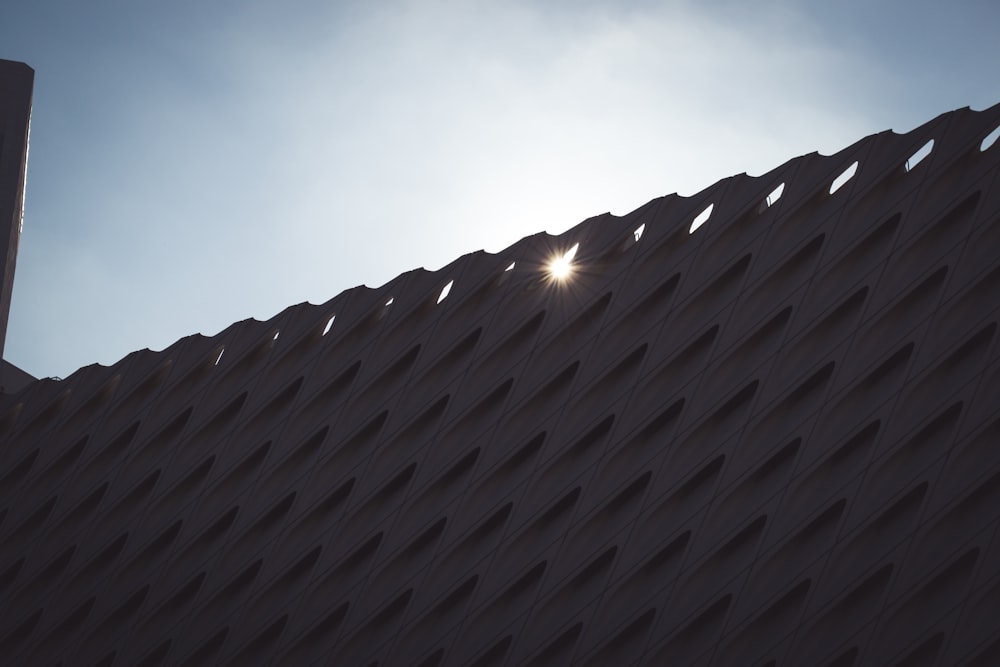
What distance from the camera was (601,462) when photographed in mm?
23688

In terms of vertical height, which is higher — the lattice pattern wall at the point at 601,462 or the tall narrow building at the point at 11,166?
the tall narrow building at the point at 11,166

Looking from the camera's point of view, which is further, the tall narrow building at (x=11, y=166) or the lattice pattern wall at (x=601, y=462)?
the tall narrow building at (x=11, y=166)

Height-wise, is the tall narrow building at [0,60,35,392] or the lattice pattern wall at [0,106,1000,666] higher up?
the tall narrow building at [0,60,35,392]

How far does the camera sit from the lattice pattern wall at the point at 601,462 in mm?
21250

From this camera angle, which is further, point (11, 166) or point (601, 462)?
point (11, 166)

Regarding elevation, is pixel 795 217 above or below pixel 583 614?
above

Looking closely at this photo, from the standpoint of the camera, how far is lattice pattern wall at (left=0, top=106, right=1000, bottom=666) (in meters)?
21.2

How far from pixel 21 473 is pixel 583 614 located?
17.3 m

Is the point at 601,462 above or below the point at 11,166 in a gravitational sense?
below

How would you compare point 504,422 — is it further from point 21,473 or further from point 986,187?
point 21,473

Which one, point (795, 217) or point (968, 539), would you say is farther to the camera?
point (795, 217)

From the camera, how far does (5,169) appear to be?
36.9 metres

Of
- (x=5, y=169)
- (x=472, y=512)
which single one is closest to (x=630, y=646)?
(x=472, y=512)

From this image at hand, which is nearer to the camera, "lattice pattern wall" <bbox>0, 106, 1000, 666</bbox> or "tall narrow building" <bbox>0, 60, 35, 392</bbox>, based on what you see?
"lattice pattern wall" <bbox>0, 106, 1000, 666</bbox>
